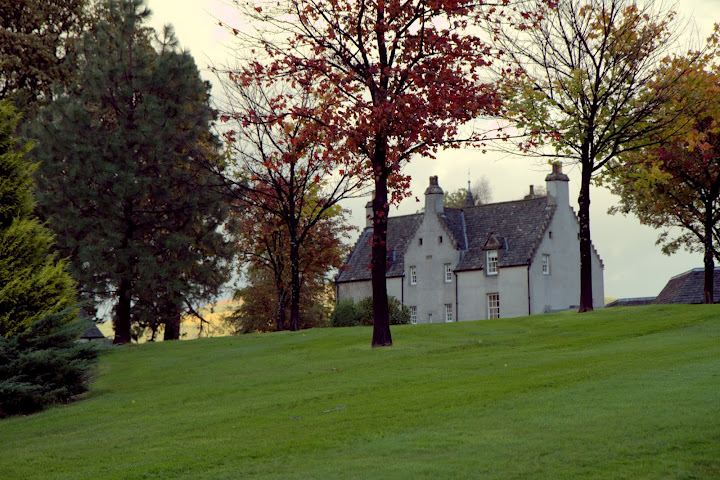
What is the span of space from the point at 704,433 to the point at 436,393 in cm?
620

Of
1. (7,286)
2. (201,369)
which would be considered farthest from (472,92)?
(7,286)

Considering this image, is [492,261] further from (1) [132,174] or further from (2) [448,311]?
(1) [132,174]

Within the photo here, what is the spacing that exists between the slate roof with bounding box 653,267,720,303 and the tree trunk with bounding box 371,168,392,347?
31262 mm

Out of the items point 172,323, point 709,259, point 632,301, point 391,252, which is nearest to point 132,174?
point 172,323

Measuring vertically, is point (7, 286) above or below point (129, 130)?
below

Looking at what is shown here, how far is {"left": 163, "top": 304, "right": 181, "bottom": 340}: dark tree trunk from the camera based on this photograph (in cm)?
4502

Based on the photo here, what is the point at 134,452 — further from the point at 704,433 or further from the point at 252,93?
the point at 252,93

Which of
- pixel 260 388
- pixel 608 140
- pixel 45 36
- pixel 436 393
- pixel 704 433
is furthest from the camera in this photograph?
pixel 45 36

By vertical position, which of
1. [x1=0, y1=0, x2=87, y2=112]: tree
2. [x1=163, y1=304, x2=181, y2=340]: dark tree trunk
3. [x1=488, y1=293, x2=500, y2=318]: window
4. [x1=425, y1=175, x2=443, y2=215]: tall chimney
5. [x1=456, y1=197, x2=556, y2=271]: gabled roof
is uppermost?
[x1=0, y1=0, x2=87, y2=112]: tree

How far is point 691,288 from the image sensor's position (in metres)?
52.3

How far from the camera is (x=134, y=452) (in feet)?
45.7

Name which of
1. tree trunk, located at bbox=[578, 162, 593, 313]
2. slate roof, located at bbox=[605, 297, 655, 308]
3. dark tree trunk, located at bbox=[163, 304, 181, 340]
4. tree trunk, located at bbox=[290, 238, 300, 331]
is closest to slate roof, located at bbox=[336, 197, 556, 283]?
slate roof, located at bbox=[605, 297, 655, 308]

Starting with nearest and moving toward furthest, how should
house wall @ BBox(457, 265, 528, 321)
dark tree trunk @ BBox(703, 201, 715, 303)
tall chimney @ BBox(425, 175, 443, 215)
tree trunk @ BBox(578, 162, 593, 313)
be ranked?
tree trunk @ BBox(578, 162, 593, 313) → dark tree trunk @ BBox(703, 201, 715, 303) → house wall @ BBox(457, 265, 528, 321) → tall chimney @ BBox(425, 175, 443, 215)

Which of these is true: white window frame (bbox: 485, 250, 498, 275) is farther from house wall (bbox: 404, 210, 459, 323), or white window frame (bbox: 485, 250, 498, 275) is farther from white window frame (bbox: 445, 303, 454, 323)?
white window frame (bbox: 445, 303, 454, 323)
